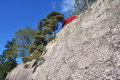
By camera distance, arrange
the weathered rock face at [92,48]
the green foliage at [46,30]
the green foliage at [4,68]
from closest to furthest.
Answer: the weathered rock face at [92,48]
the green foliage at [46,30]
the green foliage at [4,68]

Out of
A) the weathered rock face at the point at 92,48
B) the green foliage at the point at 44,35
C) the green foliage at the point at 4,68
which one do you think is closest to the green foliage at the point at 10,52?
the green foliage at the point at 4,68

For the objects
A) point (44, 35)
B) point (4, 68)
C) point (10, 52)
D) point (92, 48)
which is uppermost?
point (10, 52)

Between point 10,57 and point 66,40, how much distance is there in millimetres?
21749

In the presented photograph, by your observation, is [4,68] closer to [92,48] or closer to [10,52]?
[10,52]

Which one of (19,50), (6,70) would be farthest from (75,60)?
A: (6,70)

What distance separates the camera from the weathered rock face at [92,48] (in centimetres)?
574

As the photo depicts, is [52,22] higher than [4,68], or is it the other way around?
[4,68]

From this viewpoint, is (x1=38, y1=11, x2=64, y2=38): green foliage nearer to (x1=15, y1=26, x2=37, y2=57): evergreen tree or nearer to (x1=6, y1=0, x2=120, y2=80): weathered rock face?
(x1=6, y1=0, x2=120, y2=80): weathered rock face

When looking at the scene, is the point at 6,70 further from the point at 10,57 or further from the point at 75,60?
the point at 75,60

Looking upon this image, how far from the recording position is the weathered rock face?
18.8 feet

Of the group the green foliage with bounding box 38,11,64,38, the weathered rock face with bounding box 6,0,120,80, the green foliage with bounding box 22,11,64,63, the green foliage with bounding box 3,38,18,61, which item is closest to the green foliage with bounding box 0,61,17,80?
the green foliage with bounding box 3,38,18,61

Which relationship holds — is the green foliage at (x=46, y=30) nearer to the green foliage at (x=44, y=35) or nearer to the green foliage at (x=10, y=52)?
the green foliage at (x=44, y=35)

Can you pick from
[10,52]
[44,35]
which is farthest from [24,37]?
[44,35]

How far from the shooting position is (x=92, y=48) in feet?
23.1
